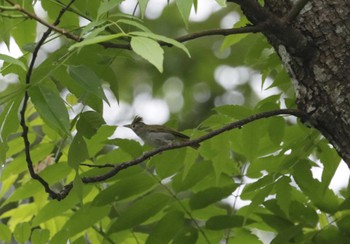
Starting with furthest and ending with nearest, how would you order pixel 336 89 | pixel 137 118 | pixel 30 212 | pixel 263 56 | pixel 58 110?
1. pixel 137 118
2. pixel 30 212
3. pixel 263 56
4. pixel 336 89
5. pixel 58 110

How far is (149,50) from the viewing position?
1.76 m

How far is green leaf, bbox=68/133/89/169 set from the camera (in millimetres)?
2475

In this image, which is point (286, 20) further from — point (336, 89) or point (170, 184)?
point (170, 184)

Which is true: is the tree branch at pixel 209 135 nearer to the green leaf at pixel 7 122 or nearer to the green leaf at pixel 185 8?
the green leaf at pixel 7 122

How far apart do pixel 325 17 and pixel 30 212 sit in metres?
1.79

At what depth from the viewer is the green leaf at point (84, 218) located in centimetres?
299

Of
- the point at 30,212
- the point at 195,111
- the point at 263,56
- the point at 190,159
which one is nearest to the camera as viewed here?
the point at 190,159

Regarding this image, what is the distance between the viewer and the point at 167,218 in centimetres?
295

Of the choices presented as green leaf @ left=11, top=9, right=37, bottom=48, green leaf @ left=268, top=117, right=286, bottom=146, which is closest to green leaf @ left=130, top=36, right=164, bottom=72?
green leaf @ left=11, top=9, right=37, bottom=48

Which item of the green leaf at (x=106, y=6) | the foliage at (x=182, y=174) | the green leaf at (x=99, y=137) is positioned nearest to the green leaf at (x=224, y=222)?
the foliage at (x=182, y=174)

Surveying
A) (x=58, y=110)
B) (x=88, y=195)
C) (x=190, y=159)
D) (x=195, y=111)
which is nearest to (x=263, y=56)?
(x=190, y=159)

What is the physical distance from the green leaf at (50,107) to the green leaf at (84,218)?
87cm

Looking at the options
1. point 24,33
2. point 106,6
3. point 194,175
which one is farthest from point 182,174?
point 106,6

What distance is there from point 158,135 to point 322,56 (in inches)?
49.3
